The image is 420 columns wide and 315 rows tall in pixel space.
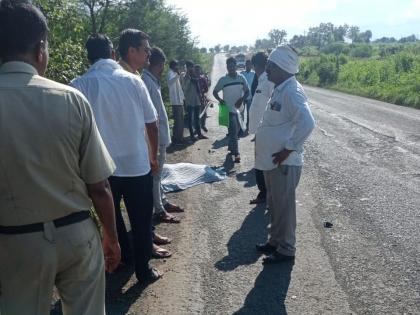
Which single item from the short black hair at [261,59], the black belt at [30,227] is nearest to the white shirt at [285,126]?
the black belt at [30,227]

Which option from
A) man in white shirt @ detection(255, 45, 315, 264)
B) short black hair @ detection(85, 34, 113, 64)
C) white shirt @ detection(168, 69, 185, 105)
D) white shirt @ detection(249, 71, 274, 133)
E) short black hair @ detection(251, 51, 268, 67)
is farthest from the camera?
white shirt @ detection(168, 69, 185, 105)

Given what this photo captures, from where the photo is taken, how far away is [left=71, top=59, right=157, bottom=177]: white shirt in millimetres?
3725

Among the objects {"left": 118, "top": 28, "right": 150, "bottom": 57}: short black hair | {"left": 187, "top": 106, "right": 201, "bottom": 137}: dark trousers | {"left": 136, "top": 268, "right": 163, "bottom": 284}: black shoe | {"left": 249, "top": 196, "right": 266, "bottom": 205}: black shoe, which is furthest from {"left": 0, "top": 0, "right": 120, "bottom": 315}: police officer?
{"left": 187, "top": 106, "right": 201, "bottom": 137}: dark trousers

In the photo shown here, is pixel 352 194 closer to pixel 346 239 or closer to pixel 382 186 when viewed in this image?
pixel 382 186

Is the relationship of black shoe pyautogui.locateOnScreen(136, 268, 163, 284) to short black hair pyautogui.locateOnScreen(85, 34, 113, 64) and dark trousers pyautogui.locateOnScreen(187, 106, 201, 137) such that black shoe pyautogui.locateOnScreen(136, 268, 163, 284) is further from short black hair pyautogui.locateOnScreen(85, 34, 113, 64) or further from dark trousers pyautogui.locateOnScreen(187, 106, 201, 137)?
dark trousers pyautogui.locateOnScreen(187, 106, 201, 137)

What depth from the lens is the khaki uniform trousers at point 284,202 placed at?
15.1 ft

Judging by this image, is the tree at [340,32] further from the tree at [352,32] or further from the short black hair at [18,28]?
the short black hair at [18,28]

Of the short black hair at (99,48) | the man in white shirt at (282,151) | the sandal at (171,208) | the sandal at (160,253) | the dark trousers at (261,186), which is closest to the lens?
the short black hair at (99,48)

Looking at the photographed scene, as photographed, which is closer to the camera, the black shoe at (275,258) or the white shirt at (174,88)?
the black shoe at (275,258)

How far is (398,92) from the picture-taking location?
2120 centimetres

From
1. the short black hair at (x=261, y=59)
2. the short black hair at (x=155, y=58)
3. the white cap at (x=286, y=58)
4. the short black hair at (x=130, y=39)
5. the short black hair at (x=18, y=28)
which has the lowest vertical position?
the short black hair at (x=261, y=59)

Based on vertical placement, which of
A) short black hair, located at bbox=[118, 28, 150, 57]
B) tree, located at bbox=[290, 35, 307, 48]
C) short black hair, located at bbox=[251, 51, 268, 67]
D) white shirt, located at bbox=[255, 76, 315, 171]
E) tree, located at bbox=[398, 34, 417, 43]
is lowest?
tree, located at bbox=[290, 35, 307, 48]

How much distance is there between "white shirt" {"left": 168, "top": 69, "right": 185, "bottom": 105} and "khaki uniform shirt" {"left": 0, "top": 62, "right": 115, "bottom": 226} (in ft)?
28.6

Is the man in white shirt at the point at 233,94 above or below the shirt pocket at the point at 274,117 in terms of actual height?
below
